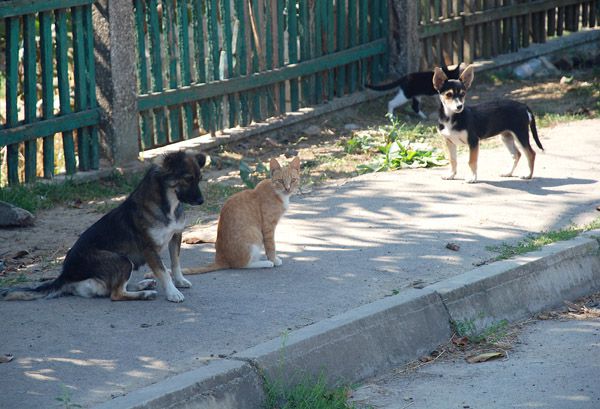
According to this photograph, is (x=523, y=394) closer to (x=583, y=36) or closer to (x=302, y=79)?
(x=302, y=79)

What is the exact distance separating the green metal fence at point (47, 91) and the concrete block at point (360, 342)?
15.0 ft

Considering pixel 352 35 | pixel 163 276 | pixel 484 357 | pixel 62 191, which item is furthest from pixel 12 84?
pixel 484 357

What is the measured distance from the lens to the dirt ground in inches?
298

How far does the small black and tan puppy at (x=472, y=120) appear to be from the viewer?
354 inches

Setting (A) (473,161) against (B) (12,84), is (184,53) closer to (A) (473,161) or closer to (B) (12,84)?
(B) (12,84)

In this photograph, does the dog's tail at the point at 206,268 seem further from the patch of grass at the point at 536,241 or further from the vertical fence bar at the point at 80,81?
the vertical fence bar at the point at 80,81

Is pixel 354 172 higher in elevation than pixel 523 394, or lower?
higher

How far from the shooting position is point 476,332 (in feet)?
20.0

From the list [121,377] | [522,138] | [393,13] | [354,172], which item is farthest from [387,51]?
[121,377]

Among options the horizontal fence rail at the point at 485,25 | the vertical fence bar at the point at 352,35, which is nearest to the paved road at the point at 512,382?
the vertical fence bar at the point at 352,35

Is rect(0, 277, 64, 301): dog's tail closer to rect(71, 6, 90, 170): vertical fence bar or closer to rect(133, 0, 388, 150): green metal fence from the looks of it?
rect(71, 6, 90, 170): vertical fence bar

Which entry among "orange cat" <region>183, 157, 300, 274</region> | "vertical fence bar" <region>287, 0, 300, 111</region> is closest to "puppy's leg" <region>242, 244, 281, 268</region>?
"orange cat" <region>183, 157, 300, 274</region>

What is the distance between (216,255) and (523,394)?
8.19ft

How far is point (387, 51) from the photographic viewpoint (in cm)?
1384
